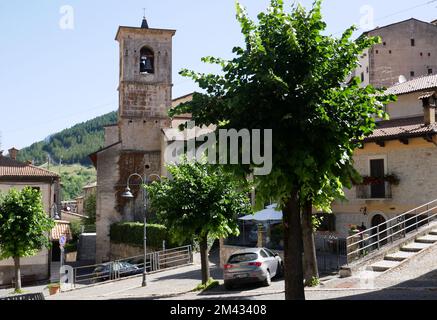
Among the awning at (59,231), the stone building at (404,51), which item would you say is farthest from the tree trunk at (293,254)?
the awning at (59,231)

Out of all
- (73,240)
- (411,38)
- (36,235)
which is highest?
(411,38)

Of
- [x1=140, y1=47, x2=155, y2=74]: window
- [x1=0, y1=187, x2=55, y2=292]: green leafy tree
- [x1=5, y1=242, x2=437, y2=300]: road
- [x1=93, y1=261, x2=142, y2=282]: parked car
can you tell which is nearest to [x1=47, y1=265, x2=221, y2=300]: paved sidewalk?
[x1=5, y1=242, x2=437, y2=300]: road

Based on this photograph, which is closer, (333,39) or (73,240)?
(333,39)

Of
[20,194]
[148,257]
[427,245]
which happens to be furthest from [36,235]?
[427,245]

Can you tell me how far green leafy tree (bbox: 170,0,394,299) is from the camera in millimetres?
8852

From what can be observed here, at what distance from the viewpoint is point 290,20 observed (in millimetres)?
9625

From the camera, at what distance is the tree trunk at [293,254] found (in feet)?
30.6

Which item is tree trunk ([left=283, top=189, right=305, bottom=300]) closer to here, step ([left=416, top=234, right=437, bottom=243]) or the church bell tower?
step ([left=416, top=234, right=437, bottom=243])

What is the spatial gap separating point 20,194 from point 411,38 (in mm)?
35910

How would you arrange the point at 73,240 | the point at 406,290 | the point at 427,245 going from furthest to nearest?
the point at 73,240, the point at 427,245, the point at 406,290

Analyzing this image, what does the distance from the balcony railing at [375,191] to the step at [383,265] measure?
871 cm

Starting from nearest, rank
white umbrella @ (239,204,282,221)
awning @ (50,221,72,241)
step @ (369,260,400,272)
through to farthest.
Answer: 1. step @ (369,260,400,272)
2. white umbrella @ (239,204,282,221)
3. awning @ (50,221,72,241)

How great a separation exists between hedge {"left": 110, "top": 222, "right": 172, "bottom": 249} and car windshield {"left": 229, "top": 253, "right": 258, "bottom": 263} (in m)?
12.9

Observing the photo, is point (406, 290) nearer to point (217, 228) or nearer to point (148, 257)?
point (217, 228)
